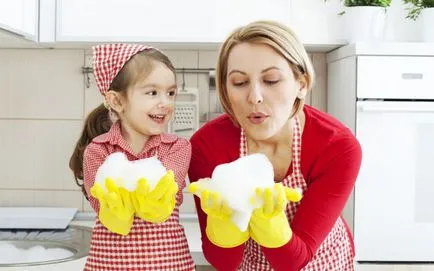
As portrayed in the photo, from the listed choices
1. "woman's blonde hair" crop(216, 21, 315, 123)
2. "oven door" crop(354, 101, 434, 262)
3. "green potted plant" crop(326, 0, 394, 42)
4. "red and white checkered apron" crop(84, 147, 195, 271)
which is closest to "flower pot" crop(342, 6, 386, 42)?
"green potted plant" crop(326, 0, 394, 42)

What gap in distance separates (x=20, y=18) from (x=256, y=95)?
91 cm

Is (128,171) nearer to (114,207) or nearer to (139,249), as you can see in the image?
(114,207)

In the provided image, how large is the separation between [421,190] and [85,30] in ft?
3.55

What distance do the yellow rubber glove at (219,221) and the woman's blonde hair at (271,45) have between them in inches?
11.1

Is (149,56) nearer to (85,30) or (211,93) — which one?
(85,30)

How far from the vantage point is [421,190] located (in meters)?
1.94

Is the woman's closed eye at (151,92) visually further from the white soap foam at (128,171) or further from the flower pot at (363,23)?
the flower pot at (363,23)

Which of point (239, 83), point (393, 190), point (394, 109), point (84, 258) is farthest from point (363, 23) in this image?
point (84, 258)

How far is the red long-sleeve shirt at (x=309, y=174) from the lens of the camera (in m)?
1.25

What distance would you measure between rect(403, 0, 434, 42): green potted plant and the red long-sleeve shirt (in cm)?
82

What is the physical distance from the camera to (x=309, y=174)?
1342 mm

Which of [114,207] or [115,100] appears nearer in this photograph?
[114,207]

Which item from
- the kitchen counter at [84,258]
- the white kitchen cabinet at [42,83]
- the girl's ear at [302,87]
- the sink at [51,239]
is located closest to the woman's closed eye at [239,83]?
the girl's ear at [302,87]

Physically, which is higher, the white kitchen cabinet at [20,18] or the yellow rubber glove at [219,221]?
the white kitchen cabinet at [20,18]
